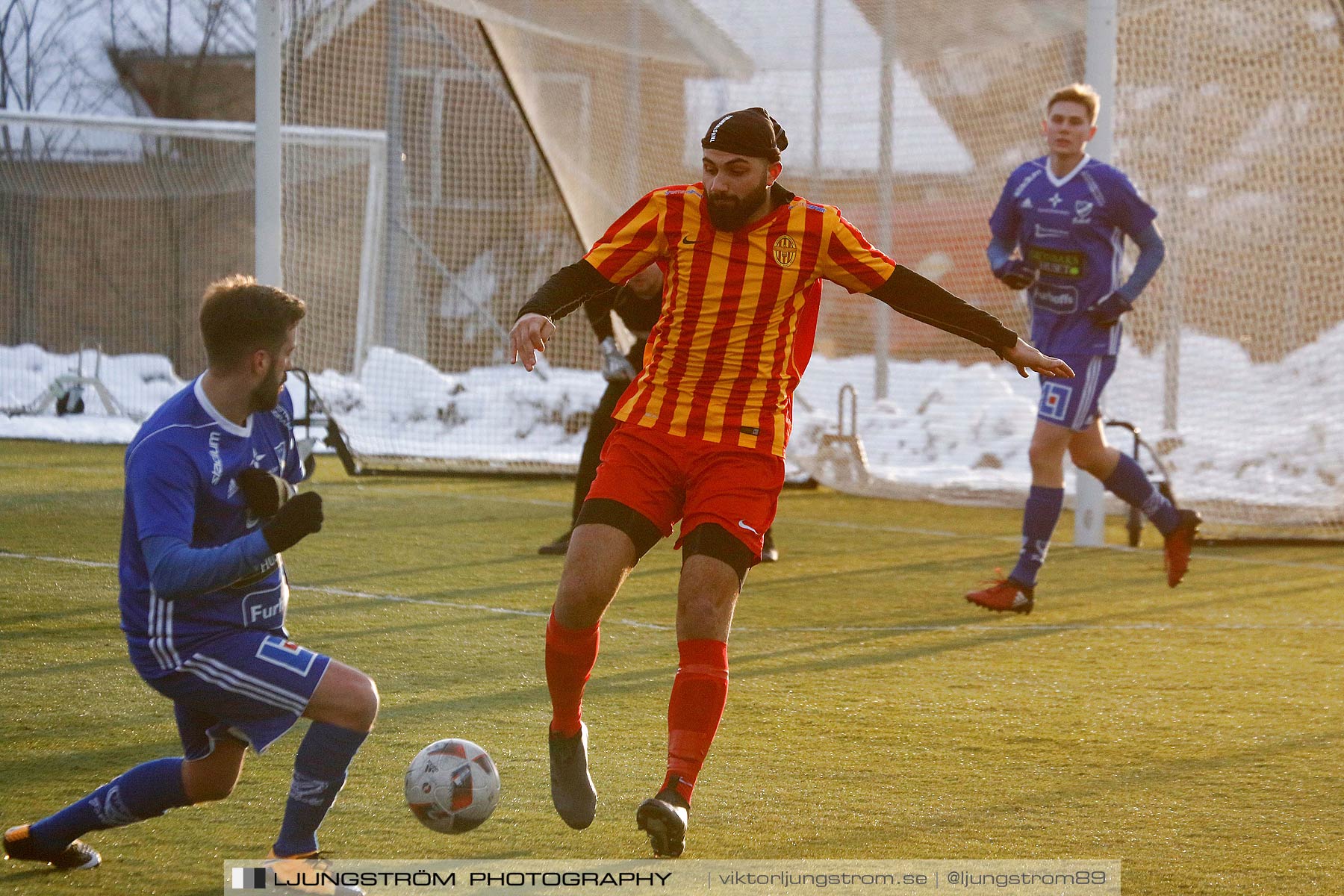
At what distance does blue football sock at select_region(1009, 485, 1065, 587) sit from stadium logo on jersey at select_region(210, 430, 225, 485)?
168 inches

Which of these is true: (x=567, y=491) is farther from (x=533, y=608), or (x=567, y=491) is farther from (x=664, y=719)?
(x=664, y=719)

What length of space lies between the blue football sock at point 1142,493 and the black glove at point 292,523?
476cm

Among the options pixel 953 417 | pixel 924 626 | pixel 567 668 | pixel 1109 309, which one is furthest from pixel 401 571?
pixel 953 417

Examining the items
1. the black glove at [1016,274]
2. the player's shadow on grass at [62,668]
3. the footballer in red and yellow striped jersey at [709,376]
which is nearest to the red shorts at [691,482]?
the footballer in red and yellow striped jersey at [709,376]

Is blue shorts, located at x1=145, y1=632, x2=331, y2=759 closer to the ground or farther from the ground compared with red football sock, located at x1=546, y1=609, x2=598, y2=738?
farther from the ground

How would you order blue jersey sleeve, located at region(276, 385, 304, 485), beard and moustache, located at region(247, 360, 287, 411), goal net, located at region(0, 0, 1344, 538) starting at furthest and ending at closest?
goal net, located at region(0, 0, 1344, 538) < blue jersey sleeve, located at region(276, 385, 304, 485) < beard and moustache, located at region(247, 360, 287, 411)

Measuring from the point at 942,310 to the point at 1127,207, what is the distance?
3216mm

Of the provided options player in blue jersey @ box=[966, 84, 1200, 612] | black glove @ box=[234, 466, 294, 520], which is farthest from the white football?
player in blue jersey @ box=[966, 84, 1200, 612]

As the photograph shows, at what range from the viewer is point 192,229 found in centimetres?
1745

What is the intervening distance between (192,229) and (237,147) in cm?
140

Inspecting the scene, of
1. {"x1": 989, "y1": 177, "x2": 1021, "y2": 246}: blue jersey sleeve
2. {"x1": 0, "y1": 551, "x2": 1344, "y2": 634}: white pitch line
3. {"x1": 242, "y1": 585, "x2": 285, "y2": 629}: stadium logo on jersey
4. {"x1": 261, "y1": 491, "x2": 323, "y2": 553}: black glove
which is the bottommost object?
{"x1": 0, "y1": 551, "x2": 1344, "y2": 634}: white pitch line

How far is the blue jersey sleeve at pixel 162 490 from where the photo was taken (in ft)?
9.17

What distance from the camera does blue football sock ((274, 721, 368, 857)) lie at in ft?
9.73

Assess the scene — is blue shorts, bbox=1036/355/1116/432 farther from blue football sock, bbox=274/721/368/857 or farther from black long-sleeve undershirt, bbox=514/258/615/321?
blue football sock, bbox=274/721/368/857
